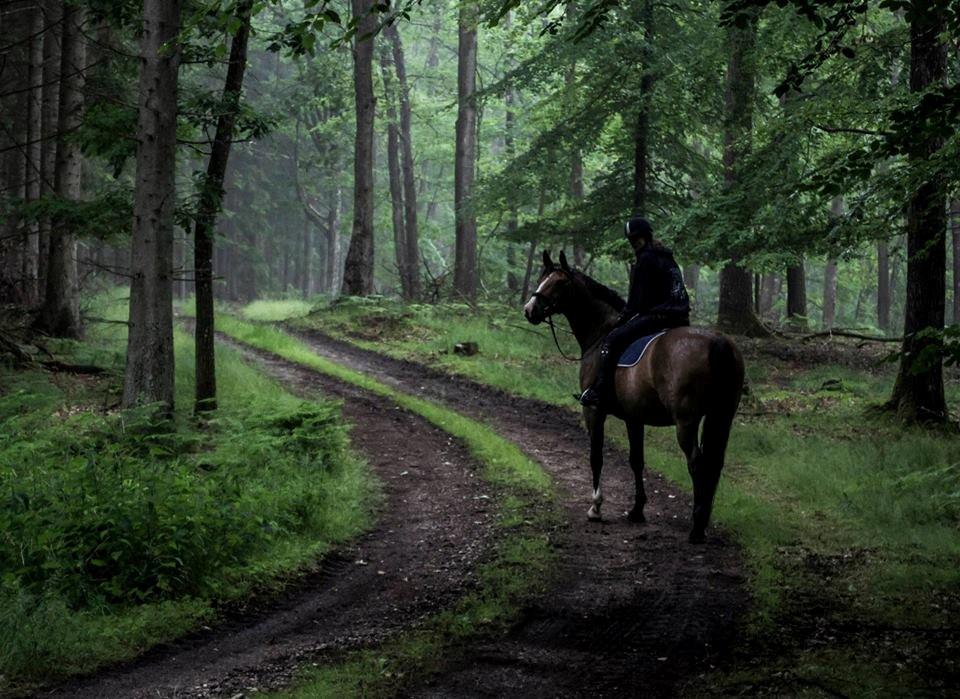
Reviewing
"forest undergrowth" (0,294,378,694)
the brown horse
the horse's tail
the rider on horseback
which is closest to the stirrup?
the brown horse

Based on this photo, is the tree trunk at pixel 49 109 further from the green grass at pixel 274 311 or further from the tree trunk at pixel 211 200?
the green grass at pixel 274 311

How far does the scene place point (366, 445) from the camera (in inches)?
547

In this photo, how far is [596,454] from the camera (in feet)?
33.4

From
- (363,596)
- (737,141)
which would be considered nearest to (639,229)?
(363,596)

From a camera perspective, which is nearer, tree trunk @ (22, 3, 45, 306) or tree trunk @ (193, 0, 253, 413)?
tree trunk @ (193, 0, 253, 413)

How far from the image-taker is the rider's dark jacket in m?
9.65

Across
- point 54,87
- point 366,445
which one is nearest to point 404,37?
point 54,87

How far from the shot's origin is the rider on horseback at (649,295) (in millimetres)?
9656

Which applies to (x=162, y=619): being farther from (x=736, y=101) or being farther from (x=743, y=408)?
(x=736, y=101)

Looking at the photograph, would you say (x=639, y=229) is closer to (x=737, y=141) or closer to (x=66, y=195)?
(x=737, y=141)

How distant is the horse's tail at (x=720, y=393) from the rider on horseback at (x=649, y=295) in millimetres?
879

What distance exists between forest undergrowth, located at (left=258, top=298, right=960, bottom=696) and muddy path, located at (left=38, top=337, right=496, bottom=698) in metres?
2.62

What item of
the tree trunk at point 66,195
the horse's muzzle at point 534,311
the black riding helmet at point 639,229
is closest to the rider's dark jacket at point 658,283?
the black riding helmet at point 639,229

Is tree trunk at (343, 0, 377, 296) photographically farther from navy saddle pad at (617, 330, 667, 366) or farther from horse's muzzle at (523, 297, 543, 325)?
navy saddle pad at (617, 330, 667, 366)
